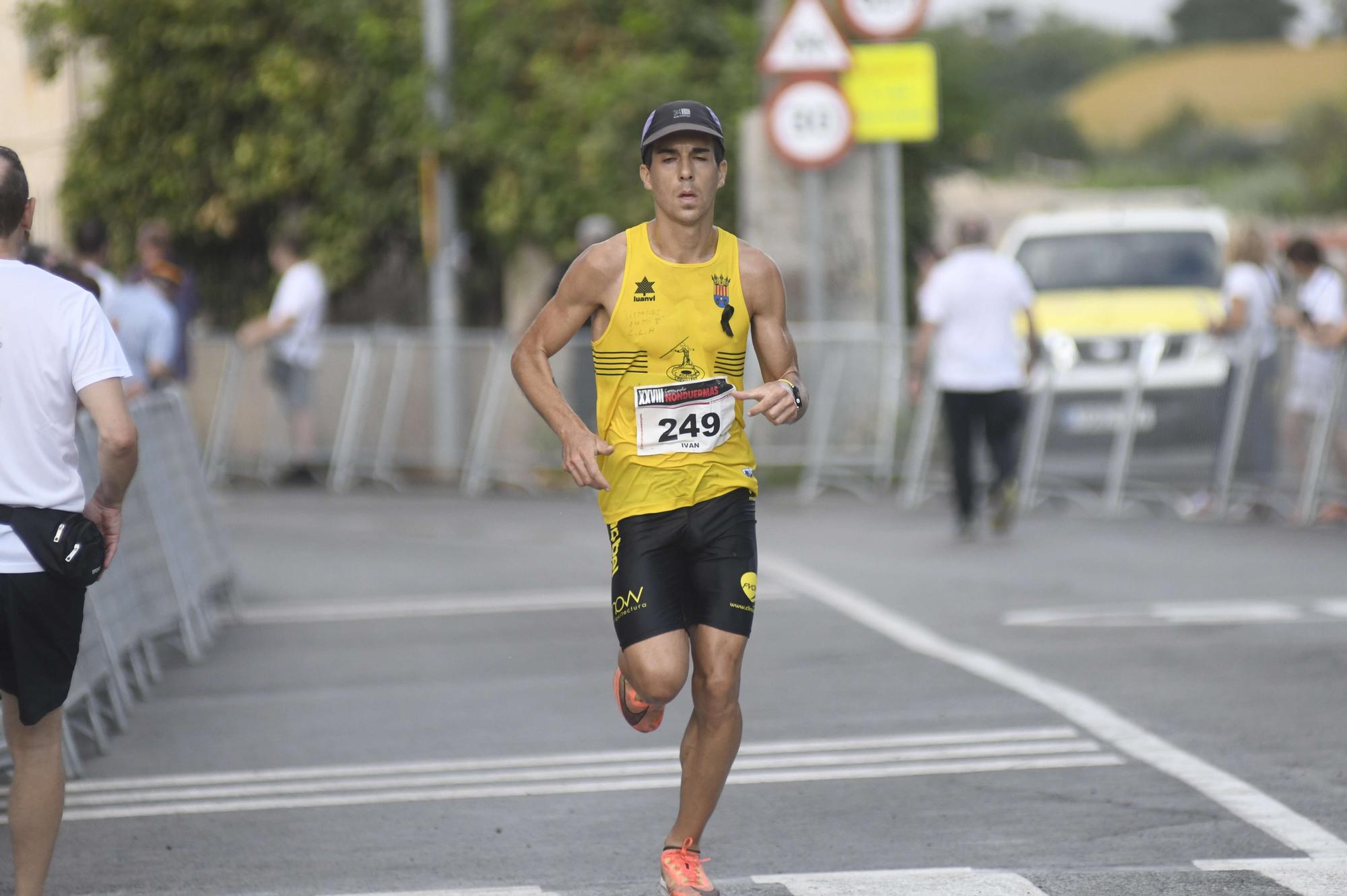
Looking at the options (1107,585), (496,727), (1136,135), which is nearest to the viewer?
(496,727)

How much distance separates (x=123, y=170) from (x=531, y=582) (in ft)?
39.4

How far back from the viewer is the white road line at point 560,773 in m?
7.19

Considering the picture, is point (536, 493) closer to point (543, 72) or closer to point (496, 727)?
point (543, 72)

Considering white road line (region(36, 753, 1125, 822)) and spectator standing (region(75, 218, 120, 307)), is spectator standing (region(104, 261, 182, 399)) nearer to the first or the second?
spectator standing (region(75, 218, 120, 307))

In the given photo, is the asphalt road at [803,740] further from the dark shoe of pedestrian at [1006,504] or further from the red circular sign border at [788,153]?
the red circular sign border at [788,153]

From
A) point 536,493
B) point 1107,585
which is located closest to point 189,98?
point 536,493

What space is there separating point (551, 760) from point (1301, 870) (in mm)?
2763

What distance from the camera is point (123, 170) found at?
906 inches

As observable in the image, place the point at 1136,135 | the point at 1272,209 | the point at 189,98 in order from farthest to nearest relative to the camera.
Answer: the point at 1136,135
the point at 1272,209
the point at 189,98

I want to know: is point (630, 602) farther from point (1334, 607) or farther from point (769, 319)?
point (1334, 607)

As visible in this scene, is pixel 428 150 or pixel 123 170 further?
pixel 123 170

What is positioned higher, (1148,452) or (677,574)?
(677,574)

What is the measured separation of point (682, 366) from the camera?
5.60m

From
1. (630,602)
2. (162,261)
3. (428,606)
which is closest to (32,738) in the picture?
(630,602)
